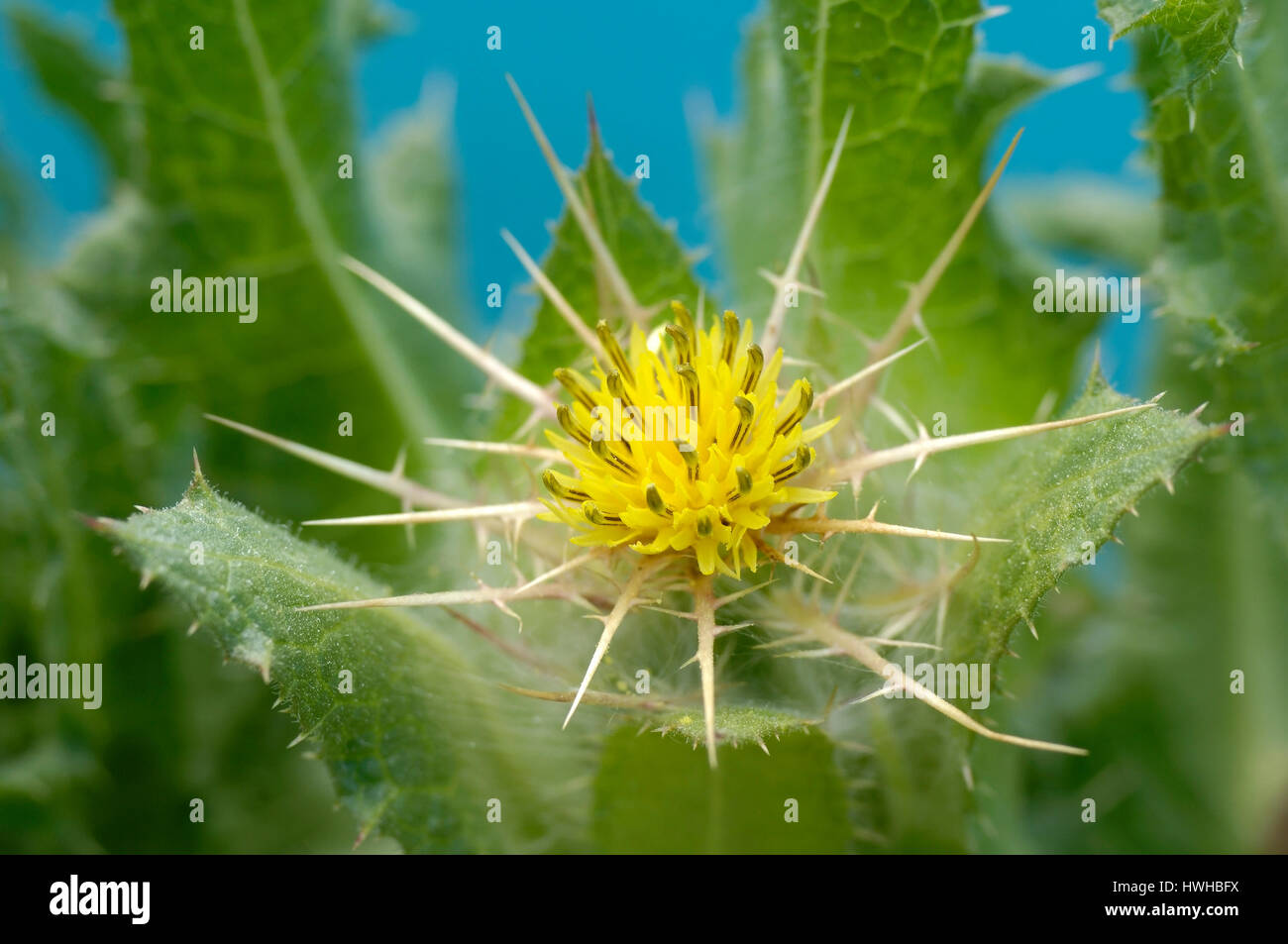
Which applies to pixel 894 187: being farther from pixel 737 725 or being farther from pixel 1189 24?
pixel 737 725

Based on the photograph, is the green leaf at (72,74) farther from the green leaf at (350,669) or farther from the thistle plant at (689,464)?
the green leaf at (350,669)

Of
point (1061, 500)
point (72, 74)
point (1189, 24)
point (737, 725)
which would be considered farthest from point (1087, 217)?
point (72, 74)

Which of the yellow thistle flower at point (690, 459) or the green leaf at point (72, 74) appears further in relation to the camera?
the green leaf at point (72, 74)

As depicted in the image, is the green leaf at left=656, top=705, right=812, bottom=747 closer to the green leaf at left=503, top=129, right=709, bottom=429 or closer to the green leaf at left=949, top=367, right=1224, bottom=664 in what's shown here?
the green leaf at left=949, top=367, right=1224, bottom=664

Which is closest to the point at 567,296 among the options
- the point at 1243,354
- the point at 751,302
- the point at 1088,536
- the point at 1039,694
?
the point at 751,302

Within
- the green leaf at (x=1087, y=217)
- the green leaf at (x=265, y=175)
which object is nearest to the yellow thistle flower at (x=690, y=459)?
the green leaf at (x=265, y=175)
